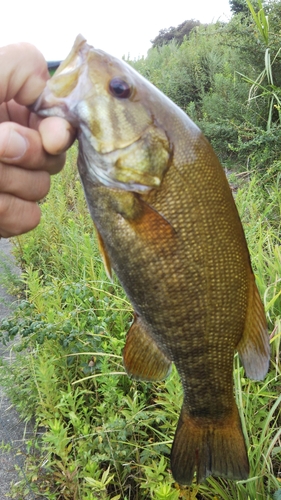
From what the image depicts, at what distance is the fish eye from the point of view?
113cm

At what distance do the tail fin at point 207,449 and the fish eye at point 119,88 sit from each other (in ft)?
3.16

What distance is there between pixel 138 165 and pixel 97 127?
0.14 metres

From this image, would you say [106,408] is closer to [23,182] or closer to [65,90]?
[23,182]

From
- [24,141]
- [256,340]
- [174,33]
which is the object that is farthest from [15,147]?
[174,33]

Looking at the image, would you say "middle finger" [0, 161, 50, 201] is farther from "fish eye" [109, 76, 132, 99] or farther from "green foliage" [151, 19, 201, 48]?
"green foliage" [151, 19, 201, 48]

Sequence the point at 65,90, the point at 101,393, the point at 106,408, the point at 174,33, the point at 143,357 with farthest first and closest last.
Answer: the point at 174,33
the point at 101,393
the point at 106,408
the point at 143,357
the point at 65,90

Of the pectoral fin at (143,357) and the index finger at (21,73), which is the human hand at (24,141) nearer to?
the index finger at (21,73)

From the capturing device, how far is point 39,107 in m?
1.14

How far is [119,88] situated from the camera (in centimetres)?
114

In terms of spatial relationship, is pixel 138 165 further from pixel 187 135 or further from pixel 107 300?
pixel 107 300

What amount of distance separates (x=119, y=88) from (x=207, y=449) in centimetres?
111

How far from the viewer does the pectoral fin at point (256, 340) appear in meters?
1.24

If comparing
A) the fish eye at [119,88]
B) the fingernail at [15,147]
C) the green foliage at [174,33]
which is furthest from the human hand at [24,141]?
the green foliage at [174,33]

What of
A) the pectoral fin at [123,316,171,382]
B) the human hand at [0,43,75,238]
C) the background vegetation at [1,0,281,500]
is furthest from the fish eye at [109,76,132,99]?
the background vegetation at [1,0,281,500]
